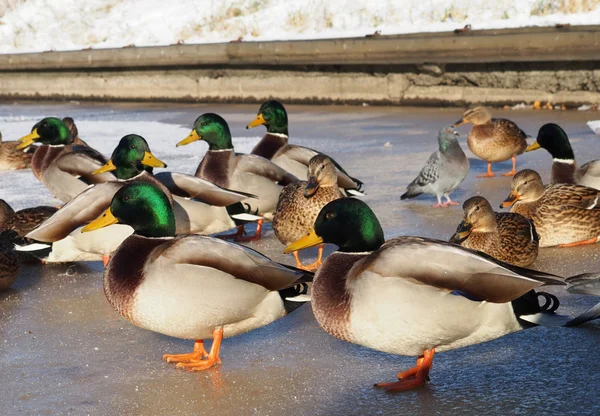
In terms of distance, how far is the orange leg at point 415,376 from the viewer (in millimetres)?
3514

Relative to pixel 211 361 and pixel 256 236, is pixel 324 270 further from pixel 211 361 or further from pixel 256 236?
pixel 256 236

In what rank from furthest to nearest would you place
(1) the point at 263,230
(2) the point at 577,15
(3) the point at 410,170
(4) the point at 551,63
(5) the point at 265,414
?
(2) the point at 577,15, (4) the point at 551,63, (3) the point at 410,170, (1) the point at 263,230, (5) the point at 265,414

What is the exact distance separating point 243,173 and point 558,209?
207cm

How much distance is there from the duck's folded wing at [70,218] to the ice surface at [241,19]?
962 centimetres

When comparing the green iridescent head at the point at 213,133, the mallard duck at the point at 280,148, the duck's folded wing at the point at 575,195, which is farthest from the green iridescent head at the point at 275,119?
the duck's folded wing at the point at 575,195

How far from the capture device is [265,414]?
333cm

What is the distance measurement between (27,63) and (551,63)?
10.6m

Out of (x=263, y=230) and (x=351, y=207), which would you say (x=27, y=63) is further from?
(x=351, y=207)

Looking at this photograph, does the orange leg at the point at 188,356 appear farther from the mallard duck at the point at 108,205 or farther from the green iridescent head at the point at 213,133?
the green iridescent head at the point at 213,133

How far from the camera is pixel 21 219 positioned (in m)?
5.86

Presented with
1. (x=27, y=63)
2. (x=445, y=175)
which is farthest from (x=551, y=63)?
(x=27, y=63)

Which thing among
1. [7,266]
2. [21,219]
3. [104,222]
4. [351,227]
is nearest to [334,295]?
[351,227]

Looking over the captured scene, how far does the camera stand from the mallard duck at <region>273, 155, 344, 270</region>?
5438 millimetres

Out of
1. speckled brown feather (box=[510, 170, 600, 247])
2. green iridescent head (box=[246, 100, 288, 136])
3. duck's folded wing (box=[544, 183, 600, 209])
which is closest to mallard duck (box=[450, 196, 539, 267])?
speckled brown feather (box=[510, 170, 600, 247])
